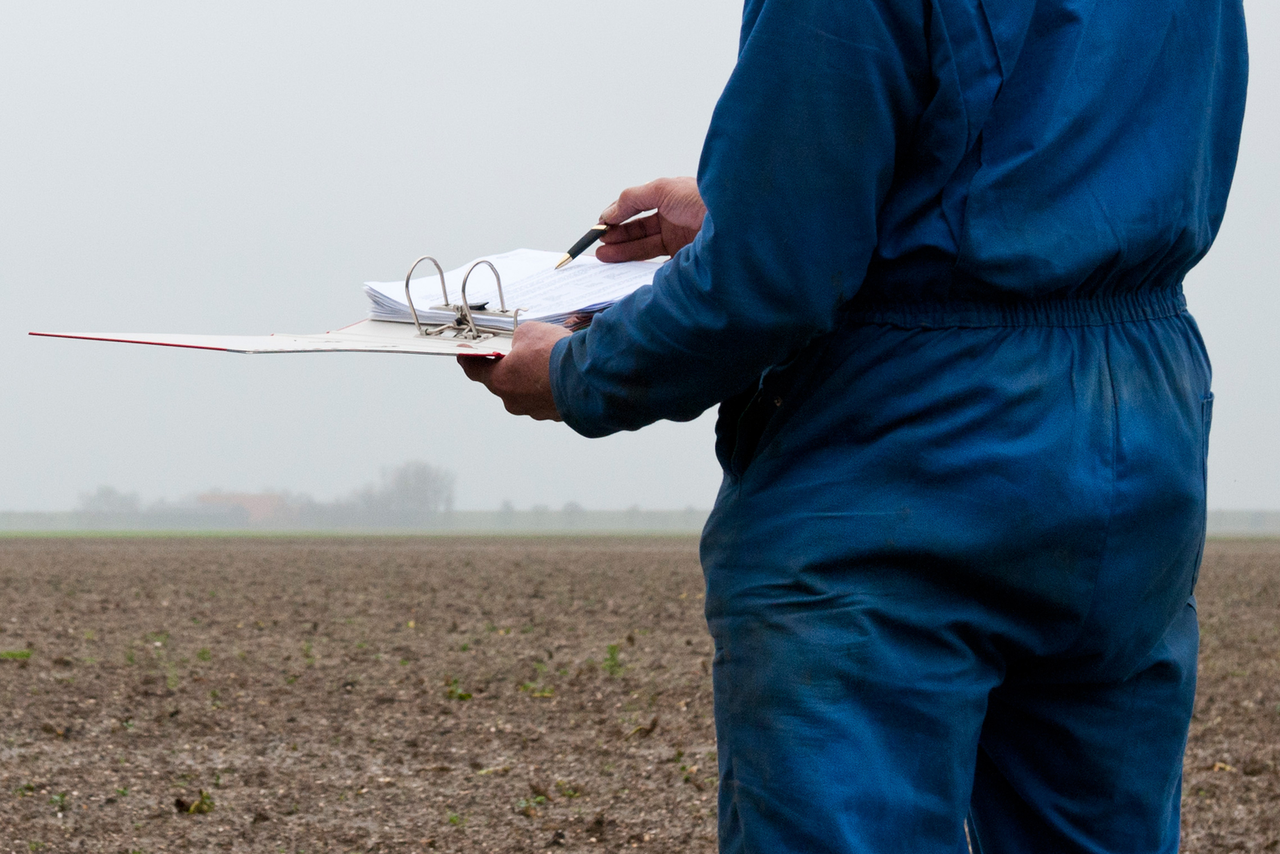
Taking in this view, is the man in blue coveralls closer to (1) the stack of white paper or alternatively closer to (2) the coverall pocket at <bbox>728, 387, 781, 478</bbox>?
(2) the coverall pocket at <bbox>728, 387, 781, 478</bbox>

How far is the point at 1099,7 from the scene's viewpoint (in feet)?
4.98

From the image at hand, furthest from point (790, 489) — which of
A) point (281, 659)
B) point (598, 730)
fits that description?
point (281, 659)

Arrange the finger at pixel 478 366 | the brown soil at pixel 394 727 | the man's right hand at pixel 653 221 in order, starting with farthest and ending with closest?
1. the brown soil at pixel 394 727
2. the man's right hand at pixel 653 221
3. the finger at pixel 478 366

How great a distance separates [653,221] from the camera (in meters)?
2.14

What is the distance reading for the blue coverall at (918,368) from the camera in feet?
4.61

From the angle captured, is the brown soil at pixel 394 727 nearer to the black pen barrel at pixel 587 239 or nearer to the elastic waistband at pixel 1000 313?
the black pen barrel at pixel 587 239

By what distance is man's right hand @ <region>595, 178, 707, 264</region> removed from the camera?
2047mm

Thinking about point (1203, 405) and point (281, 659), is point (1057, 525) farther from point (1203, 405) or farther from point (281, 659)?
point (281, 659)

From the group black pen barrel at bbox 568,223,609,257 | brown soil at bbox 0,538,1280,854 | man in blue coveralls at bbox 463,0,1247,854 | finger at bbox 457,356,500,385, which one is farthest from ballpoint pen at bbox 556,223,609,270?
brown soil at bbox 0,538,1280,854

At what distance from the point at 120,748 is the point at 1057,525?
5725 mm

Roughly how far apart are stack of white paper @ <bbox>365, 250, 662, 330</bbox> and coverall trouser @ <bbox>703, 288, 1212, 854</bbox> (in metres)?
0.40

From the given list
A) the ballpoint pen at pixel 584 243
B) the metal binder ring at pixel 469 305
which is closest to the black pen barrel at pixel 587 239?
the ballpoint pen at pixel 584 243

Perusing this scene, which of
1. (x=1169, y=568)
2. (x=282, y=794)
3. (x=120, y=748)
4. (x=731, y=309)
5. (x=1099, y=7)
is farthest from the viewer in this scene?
(x=120, y=748)

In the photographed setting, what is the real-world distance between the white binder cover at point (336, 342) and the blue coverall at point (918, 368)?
20 cm
